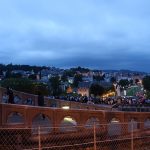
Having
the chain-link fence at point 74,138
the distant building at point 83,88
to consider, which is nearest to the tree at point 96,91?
the distant building at point 83,88

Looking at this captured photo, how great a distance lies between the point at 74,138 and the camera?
781 inches

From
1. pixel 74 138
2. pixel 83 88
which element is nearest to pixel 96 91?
pixel 83 88

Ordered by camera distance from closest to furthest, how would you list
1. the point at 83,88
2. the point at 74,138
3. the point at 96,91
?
the point at 74,138, the point at 96,91, the point at 83,88

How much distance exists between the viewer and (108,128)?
2167cm

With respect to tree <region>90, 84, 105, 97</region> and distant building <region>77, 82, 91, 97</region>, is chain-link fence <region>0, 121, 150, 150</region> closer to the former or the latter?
tree <region>90, 84, 105, 97</region>

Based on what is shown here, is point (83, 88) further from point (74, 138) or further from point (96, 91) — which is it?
point (74, 138)

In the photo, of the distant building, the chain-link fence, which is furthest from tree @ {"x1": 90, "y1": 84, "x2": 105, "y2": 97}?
the chain-link fence

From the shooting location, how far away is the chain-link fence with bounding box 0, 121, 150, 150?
17.0 meters

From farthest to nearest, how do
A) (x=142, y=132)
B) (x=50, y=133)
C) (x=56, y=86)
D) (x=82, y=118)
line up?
(x=56, y=86) < (x=142, y=132) < (x=82, y=118) < (x=50, y=133)

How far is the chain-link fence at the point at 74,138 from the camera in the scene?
1700 centimetres

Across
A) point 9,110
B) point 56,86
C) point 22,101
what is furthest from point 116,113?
point 56,86

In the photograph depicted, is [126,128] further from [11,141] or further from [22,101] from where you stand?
[22,101]

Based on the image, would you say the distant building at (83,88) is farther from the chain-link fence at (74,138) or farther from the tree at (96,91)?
the chain-link fence at (74,138)

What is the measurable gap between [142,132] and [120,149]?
12.8ft
